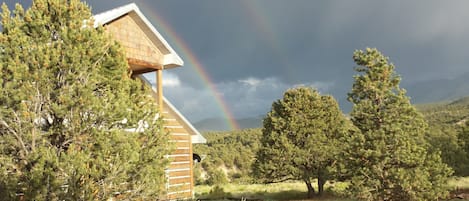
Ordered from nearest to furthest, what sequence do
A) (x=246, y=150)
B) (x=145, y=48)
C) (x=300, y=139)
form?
(x=145, y=48) < (x=300, y=139) < (x=246, y=150)

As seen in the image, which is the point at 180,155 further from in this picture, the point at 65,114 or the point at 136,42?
the point at 65,114

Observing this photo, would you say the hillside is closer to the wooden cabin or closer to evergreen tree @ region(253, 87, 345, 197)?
evergreen tree @ region(253, 87, 345, 197)

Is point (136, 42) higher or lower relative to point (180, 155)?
higher

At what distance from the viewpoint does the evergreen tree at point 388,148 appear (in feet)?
44.2

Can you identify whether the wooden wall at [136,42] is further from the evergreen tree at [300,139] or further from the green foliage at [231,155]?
the green foliage at [231,155]

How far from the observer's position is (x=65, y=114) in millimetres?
6809

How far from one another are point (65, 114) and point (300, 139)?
56.4ft

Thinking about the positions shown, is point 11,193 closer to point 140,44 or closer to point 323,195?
point 140,44

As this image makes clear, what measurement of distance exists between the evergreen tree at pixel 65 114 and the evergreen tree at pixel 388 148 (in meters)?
8.75

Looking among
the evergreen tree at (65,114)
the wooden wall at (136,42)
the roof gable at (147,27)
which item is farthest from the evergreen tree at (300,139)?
the evergreen tree at (65,114)

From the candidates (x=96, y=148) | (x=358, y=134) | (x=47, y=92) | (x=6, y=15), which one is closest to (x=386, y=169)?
(x=358, y=134)

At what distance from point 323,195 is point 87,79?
18.6m

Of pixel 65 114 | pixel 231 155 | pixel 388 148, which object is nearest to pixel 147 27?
pixel 65 114

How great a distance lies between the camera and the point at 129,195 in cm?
744
